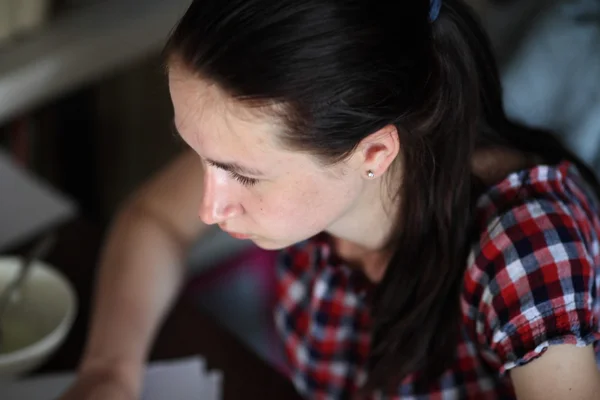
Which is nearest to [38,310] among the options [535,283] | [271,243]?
[271,243]

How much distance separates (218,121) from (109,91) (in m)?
1.14

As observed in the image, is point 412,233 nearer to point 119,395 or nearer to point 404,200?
point 404,200

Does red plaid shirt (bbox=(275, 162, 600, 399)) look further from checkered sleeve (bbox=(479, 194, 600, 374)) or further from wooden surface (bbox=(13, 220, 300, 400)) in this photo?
wooden surface (bbox=(13, 220, 300, 400))

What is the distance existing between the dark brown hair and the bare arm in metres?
0.28

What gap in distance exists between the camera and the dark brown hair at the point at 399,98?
668 mm

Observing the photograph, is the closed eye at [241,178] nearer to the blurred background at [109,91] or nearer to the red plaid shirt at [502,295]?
the blurred background at [109,91]

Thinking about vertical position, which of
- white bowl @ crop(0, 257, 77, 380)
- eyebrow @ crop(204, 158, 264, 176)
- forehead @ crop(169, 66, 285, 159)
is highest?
forehead @ crop(169, 66, 285, 159)

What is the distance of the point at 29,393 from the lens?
88 centimetres

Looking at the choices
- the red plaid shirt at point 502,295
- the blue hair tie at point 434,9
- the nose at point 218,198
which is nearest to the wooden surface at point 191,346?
the red plaid shirt at point 502,295

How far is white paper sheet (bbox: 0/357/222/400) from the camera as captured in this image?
88cm

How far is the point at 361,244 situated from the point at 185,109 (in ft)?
0.98

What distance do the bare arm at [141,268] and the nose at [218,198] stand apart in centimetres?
23

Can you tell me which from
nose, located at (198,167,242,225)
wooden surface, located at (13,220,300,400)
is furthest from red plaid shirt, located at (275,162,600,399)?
nose, located at (198,167,242,225)

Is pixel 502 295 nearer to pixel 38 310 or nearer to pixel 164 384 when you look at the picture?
pixel 164 384
